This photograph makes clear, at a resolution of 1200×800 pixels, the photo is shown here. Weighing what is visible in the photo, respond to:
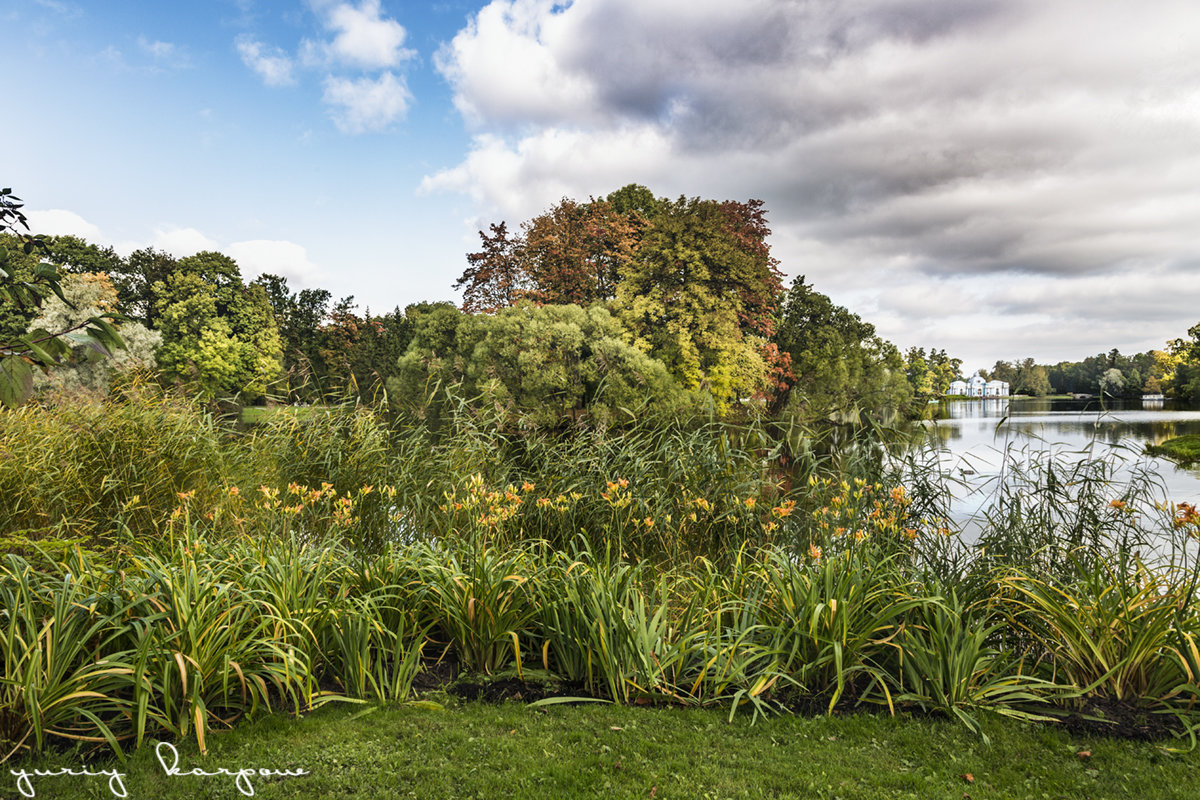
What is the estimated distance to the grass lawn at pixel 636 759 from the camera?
7.25 ft

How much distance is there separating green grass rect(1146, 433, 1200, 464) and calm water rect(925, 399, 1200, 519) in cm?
37

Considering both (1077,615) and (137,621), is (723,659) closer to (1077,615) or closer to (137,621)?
(1077,615)

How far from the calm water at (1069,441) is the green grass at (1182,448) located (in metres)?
0.37

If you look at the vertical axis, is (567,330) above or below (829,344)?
below

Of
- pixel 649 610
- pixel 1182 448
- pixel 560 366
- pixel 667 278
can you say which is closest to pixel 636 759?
pixel 649 610

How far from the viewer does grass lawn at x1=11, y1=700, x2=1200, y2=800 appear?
7.25 ft

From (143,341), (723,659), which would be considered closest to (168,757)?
(723,659)

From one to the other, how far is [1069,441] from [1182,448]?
53.0ft

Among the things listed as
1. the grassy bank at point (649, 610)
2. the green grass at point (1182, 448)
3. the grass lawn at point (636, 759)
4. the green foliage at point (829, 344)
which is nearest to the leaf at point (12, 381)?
the grassy bank at point (649, 610)

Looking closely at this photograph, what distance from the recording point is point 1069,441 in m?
8.09

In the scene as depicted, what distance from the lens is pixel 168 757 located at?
233 cm

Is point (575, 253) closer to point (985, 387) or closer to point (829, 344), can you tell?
point (829, 344)

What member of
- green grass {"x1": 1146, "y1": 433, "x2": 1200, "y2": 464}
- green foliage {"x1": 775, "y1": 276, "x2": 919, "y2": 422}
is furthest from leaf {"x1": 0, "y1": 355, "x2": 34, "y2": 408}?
green foliage {"x1": 775, "y1": 276, "x2": 919, "y2": 422}

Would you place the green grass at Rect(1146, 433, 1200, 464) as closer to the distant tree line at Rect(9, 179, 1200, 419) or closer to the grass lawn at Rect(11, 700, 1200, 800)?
the distant tree line at Rect(9, 179, 1200, 419)
